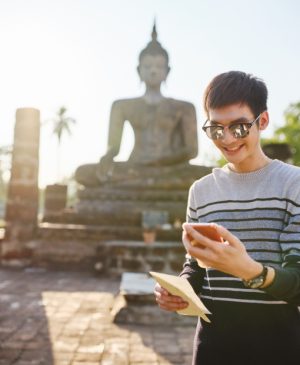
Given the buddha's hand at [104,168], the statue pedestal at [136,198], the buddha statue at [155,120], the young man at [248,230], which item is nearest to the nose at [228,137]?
the young man at [248,230]

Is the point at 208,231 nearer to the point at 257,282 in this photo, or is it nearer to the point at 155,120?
the point at 257,282

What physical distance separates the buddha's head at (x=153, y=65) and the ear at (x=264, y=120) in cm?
1124

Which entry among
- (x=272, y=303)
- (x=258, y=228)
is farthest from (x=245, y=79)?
(x=272, y=303)

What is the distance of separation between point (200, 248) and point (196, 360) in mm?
537

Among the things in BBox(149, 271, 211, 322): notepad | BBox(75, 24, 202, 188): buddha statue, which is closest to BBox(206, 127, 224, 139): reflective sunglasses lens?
BBox(149, 271, 211, 322): notepad

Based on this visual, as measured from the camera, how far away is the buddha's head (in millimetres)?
12672

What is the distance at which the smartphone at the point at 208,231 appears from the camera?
137cm

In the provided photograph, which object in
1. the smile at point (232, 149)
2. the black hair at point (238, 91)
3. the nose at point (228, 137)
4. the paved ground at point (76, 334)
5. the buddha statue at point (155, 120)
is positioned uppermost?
the buddha statue at point (155, 120)

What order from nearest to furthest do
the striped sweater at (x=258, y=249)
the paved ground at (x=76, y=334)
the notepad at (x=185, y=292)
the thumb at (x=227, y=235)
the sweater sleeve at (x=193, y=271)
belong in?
the thumb at (x=227, y=235) < the notepad at (x=185, y=292) < the striped sweater at (x=258, y=249) < the sweater sleeve at (x=193, y=271) < the paved ground at (x=76, y=334)

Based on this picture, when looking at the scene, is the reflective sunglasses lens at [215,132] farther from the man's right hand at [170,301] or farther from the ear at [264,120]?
the man's right hand at [170,301]

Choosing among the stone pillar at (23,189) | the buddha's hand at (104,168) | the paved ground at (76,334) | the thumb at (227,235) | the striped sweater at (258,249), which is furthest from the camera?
the buddha's hand at (104,168)

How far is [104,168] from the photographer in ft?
37.6

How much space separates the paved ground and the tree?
24007 millimetres

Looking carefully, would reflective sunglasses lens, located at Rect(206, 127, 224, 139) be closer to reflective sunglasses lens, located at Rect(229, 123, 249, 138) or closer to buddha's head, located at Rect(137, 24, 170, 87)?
reflective sunglasses lens, located at Rect(229, 123, 249, 138)
